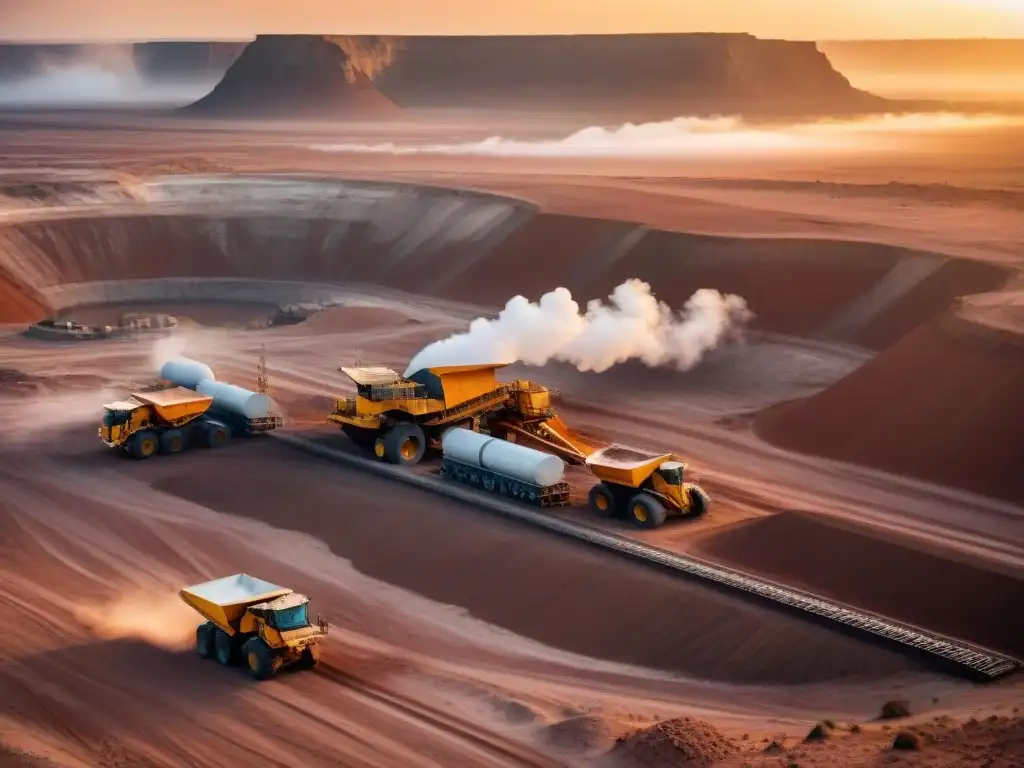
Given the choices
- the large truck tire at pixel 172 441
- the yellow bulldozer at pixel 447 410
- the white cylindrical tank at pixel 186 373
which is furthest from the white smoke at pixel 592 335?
the white cylindrical tank at pixel 186 373

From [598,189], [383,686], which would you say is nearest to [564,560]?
[383,686]

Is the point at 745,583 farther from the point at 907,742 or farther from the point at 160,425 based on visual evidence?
the point at 160,425

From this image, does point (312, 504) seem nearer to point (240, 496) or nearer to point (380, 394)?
point (240, 496)

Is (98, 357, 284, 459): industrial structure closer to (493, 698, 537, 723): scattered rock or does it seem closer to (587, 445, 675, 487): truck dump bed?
(587, 445, 675, 487): truck dump bed

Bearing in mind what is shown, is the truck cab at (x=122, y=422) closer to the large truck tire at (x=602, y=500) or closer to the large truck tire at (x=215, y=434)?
the large truck tire at (x=215, y=434)

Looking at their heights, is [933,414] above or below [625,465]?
above

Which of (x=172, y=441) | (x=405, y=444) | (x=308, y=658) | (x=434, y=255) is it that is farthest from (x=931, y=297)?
(x=308, y=658)
